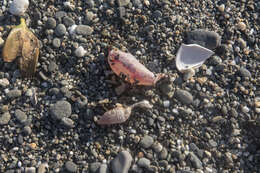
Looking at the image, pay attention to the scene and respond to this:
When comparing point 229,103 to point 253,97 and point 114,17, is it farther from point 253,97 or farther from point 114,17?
point 114,17

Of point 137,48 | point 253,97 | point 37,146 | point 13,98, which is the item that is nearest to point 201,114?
point 253,97

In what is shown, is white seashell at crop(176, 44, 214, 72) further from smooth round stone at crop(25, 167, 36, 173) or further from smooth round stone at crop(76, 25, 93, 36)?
smooth round stone at crop(25, 167, 36, 173)

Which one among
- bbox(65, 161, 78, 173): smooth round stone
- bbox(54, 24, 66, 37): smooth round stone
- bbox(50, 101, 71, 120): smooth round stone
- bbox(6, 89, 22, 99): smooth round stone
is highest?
bbox(54, 24, 66, 37): smooth round stone

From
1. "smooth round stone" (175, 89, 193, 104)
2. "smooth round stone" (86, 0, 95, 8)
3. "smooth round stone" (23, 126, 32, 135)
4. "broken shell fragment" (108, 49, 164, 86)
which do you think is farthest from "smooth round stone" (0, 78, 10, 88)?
"smooth round stone" (175, 89, 193, 104)

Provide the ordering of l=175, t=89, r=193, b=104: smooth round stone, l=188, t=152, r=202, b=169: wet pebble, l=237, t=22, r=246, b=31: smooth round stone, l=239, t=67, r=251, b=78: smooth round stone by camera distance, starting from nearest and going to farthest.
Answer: l=188, t=152, r=202, b=169: wet pebble → l=175, t=89, r=193, b=104: smooth round stone → l=239, t=67, r=251, b=78: smooth round stone → l=237, t=22, r=246, b=31: smooth round stone

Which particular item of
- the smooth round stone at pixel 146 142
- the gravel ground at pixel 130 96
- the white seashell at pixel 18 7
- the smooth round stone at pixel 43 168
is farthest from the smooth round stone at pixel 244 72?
the white seashell at pixel 18 7

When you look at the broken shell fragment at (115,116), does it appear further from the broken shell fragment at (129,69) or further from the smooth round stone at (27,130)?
the smooth round stone at (27,130)

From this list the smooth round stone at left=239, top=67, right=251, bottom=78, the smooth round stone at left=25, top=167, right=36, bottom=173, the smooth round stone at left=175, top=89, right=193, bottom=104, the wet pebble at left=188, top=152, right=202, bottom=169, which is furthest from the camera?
the smooth round stone at left=239, top=67, right=251, bottom=78

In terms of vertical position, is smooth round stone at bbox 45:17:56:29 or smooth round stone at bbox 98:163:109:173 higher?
smooth round stone at bbox 45:17:56:29
